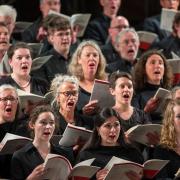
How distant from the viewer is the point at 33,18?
7617mm

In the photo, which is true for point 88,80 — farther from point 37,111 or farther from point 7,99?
point 37,111

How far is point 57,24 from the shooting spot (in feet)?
19.4

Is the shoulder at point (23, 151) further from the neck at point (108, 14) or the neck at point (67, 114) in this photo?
the neck at point (108, 14)

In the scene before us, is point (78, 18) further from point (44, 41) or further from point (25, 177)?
point (25, 177)

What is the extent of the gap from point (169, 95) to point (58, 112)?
0.73 meters

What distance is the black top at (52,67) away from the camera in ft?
18.9

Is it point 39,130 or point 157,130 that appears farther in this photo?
point 157,130

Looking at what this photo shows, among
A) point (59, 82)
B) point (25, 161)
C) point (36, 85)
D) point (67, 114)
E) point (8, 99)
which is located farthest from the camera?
point (36, 85)

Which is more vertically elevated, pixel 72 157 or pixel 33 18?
pixel 33 18

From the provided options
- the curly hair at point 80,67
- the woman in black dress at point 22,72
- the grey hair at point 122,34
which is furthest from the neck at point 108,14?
the woman in black dress at point 22,72

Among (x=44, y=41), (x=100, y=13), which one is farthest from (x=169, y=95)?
(x=100, y=13)

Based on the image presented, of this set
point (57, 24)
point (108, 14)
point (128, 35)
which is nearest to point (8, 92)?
point (57, 24)

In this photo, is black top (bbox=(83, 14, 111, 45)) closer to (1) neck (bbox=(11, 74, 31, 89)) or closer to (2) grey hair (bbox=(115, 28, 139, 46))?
(2) grey hair (bbox=(115, 28, 139, 46))

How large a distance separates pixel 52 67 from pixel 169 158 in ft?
5.38
